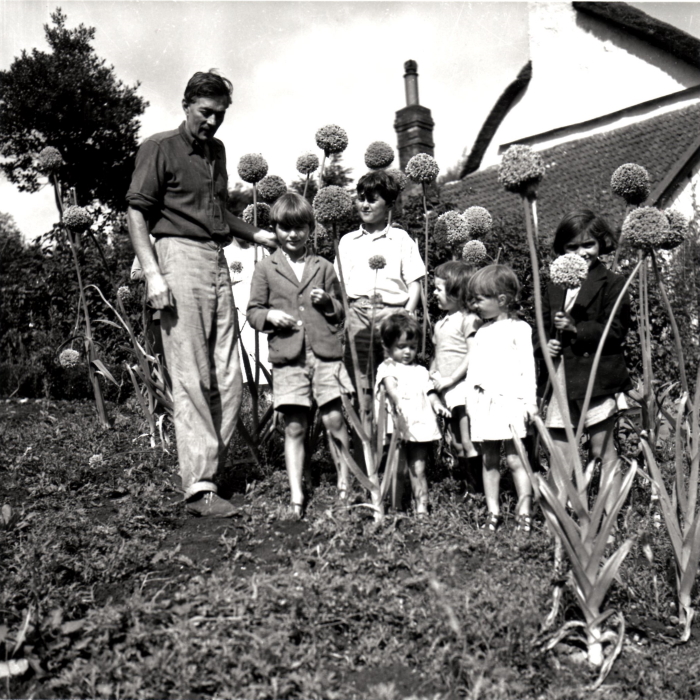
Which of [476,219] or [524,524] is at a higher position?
[476,219]

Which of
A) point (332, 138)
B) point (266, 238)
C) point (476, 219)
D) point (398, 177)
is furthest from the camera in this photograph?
point (476, 219)

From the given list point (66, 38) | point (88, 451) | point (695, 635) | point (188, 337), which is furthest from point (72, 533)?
point (66, 38)

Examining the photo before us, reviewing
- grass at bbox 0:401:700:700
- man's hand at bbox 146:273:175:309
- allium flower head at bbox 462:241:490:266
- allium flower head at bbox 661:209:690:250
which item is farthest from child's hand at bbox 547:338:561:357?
man's hand at bbox 146:273:175:309

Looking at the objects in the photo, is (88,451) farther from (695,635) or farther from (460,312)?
(695,635)

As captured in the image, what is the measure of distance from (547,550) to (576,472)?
61 centimetres

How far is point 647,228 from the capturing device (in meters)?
3.21

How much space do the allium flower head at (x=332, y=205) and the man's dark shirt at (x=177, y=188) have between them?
62 centimetres

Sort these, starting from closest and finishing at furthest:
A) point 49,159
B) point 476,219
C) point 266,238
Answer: point 266,238 → point 476,219 → point 49,159

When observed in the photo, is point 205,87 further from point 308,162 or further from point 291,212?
point 308,162

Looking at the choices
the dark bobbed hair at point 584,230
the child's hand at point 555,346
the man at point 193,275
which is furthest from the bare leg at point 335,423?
the dark bobbed hair at point 584,230

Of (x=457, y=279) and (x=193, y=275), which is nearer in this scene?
(x=193, y=275)

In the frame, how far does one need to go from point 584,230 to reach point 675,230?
0.51 metres

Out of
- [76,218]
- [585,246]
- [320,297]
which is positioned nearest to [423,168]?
[585,246]

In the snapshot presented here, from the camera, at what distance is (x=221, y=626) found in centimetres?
271
